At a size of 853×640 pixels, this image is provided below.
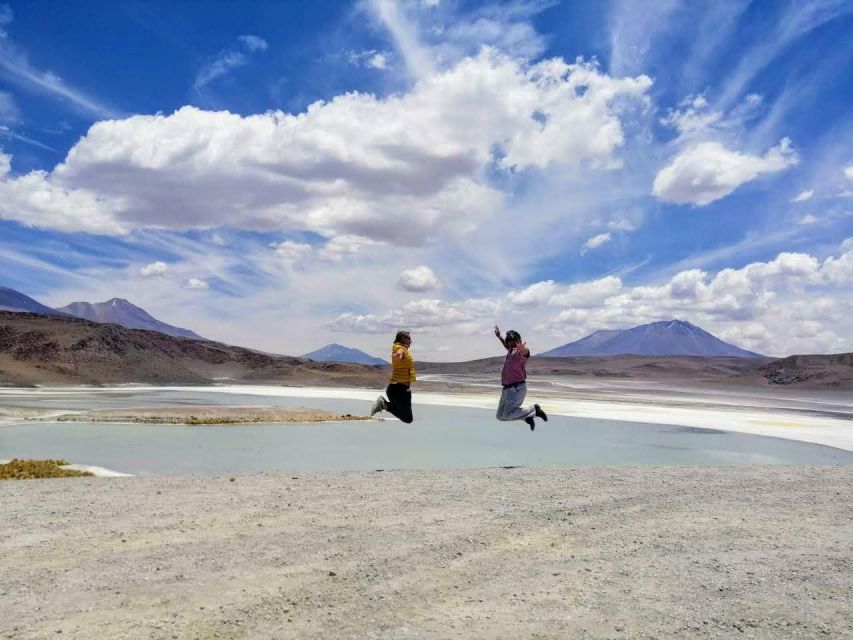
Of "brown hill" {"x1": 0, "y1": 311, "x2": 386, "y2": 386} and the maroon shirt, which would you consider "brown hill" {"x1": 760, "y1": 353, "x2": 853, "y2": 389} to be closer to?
"brown hill" {"x1": 0, "y1": 311, "x2": 386, "y2": 386}

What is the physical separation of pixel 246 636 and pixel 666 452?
21313 mm

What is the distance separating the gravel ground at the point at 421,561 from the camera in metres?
6.66

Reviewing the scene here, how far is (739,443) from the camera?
28.3 metres

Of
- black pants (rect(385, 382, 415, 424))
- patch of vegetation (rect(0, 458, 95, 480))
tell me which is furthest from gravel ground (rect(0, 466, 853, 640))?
patch of vegetation (rect(0, 458, 95, 480))

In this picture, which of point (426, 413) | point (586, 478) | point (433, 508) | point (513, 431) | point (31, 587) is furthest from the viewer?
point (426, 413)

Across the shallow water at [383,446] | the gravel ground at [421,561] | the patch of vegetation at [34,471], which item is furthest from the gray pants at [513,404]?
the patch of vegetation at [34,471]

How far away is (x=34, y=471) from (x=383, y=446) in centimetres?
1142

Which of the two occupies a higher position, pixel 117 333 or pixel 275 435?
pixel 117 333

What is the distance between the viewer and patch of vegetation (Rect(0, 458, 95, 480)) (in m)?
16.6

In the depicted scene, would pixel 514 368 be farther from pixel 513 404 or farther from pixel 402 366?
pixel 402 366

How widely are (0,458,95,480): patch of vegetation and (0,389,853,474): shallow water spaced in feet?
6.21

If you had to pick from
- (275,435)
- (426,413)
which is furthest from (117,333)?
(275,435)

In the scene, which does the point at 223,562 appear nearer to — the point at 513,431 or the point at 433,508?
the point at 433,508

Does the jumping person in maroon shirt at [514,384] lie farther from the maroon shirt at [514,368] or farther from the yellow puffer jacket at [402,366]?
the yellow puffer jacket at [402,366]
